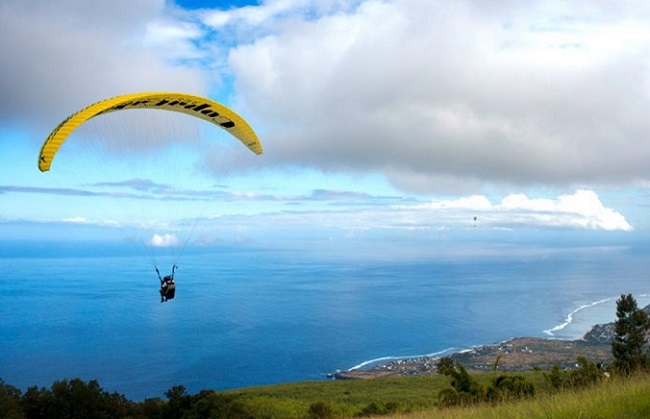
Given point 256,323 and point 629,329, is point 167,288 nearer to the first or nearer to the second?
point 629,329

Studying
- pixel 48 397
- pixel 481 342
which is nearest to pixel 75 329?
pixel 481 342

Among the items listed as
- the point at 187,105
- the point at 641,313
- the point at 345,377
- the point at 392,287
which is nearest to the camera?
the point at 187,105

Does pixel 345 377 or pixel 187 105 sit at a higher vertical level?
pixel 187 105

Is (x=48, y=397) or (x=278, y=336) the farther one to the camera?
(x=278, y=336)

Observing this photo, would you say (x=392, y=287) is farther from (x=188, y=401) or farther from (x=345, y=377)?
(x=188, y=401)

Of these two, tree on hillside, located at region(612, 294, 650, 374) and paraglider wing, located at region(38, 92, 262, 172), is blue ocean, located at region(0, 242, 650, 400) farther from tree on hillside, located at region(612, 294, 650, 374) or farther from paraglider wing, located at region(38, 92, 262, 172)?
paraglider wing, located at region(38, 92, 262, 172)

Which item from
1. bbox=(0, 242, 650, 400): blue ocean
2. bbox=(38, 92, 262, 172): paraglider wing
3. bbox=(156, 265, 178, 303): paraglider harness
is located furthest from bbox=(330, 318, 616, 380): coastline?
bbox=(38, 92, 262, 172): paraglider wing

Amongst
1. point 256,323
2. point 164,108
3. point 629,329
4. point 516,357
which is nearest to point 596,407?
point 164,108
